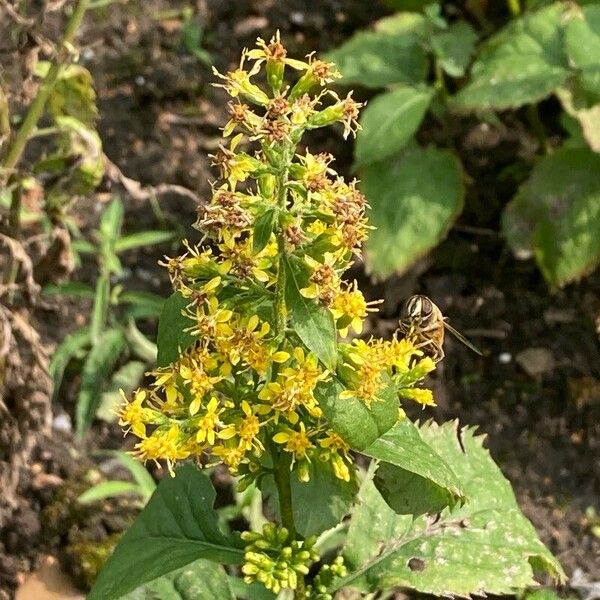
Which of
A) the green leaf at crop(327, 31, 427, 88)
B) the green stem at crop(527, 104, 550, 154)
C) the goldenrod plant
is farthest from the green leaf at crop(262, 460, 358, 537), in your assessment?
the green stem at crop(527, 104, 550, 154)

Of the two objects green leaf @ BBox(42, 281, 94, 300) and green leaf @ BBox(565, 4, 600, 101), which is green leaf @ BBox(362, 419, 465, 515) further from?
green leaf @ BBox(565, 4, 600, 101)

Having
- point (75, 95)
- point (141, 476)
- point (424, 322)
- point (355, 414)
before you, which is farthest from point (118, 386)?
point (355, 414)

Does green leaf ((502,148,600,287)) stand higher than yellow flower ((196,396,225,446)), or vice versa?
yellow flower ((196,396,225,446))

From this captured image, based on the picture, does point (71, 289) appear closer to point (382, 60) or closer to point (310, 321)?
point (382, 60)

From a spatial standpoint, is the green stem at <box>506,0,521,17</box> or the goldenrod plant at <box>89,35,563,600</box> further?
the green stem at <box>506,0,521,17</box>

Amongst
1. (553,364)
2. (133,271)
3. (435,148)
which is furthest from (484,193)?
(133,271)
